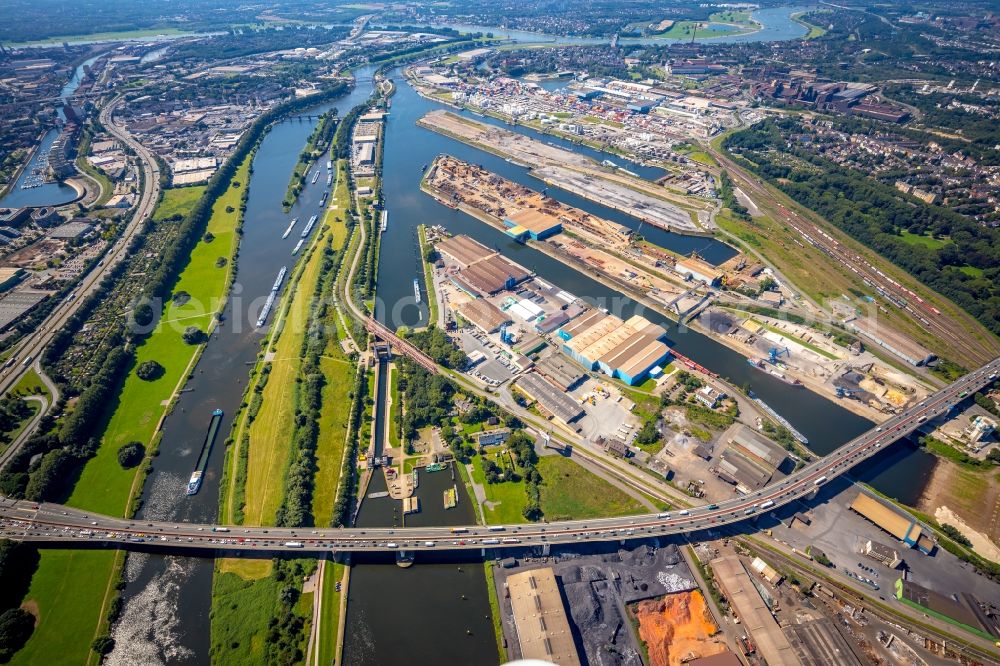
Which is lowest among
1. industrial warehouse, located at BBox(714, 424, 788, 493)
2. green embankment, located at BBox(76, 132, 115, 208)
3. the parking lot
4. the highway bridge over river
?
the highway bridge over river

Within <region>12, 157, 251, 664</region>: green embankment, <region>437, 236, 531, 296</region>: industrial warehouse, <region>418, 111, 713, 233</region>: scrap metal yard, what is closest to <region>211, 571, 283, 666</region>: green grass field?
<region>12, 157, 251, 664</region>: green embankment

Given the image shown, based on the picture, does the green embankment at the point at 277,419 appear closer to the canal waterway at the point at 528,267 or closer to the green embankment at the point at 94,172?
the canal waterway at the point at 528,267

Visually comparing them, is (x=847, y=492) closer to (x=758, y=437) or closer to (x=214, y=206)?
(x=758, y=437)

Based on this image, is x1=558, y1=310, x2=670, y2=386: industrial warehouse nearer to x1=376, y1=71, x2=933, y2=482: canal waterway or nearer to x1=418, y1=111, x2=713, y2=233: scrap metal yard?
x1=376, y1=71, x2=933, y2=482: canal waterway

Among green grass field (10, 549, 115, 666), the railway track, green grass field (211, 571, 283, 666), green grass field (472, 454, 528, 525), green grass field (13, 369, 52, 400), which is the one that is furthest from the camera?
the railway track

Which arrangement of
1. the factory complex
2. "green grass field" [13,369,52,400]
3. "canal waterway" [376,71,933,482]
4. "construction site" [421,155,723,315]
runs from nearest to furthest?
1. "canal waterway" [376,71,933,482]
2. "green grass field" [13,369,52,400]
3. the factory complex
4. "construction site" [421,155,723,315]

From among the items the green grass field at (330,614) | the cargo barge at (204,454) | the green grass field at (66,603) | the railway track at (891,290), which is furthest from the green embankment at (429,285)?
the railway track at (891,290)
